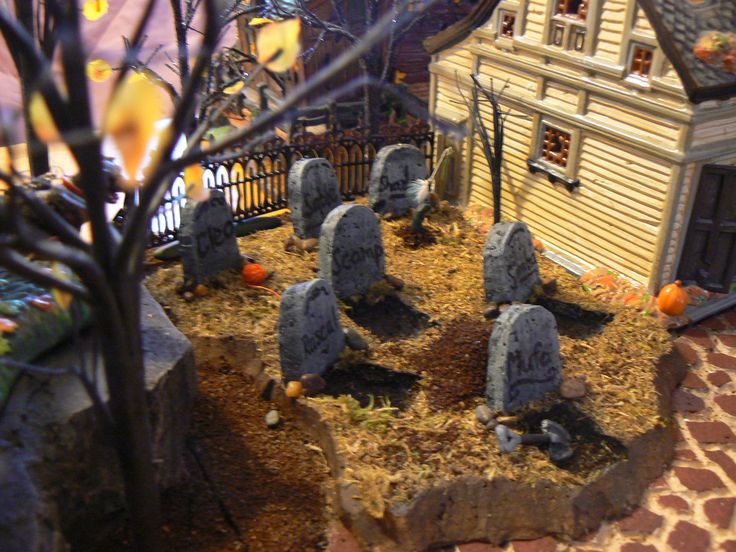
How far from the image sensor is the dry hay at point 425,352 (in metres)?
6.02

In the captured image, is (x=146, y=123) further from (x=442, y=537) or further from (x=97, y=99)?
(x=97, y=99)

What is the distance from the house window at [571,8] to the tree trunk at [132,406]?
689cm

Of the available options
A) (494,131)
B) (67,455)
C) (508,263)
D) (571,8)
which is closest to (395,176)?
(494,131)

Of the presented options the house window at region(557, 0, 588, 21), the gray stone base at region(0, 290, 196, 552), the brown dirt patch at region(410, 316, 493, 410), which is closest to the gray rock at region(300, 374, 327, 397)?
the brown dirt patch at region(410, 316, 493, 410)

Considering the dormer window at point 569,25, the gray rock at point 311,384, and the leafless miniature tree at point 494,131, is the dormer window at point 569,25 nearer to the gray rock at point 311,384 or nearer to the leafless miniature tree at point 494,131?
the leafless miniature tree at point 494,131

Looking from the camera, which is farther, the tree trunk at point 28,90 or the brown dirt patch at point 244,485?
the tree trunk at point 28,90

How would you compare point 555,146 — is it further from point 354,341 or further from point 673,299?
point 354,341

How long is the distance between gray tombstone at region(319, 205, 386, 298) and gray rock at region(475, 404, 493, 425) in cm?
245

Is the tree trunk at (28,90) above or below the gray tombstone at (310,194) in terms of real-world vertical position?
above

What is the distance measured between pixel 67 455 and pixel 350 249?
4040mm

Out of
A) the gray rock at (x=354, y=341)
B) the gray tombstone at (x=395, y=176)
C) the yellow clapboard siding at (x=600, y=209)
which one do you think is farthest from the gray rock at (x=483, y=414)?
the gray tombstone at (x=395, y=176)

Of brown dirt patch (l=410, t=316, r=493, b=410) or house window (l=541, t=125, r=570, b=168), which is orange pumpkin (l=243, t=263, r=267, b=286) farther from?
house window (l=541, t=125, r=570, b=168)

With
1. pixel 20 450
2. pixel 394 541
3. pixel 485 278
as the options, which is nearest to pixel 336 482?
pixel 394 541

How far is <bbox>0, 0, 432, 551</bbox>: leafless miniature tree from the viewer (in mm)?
3182
